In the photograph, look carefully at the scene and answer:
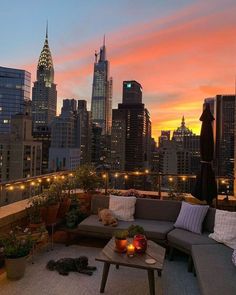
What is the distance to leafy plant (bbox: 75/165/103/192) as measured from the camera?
5.58 m

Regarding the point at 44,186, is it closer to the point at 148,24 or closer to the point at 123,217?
the point at 123,217

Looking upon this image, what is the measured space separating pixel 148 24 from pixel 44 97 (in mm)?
100238

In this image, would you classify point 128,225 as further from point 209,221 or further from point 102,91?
point 102,91

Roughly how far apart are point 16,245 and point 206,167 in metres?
3.26

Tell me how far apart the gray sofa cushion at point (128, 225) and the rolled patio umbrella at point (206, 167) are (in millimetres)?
785

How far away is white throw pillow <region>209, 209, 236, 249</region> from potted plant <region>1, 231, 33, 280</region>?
252 cm

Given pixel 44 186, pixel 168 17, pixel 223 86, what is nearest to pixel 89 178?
pixel 44 186

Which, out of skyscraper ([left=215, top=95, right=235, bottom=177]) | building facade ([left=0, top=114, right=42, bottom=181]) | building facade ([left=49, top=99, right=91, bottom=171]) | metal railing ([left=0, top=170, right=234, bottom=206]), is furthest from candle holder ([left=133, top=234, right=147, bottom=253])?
building facade ([left=49, top=99, right=91, bottom=171])

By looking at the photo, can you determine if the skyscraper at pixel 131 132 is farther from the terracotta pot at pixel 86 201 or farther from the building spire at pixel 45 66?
the building spire at pixel 45 66

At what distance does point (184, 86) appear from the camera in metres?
11.1

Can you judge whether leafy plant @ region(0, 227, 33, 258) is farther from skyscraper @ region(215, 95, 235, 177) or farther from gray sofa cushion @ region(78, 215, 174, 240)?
skyscraper @ region(215, 95, 235, 177)

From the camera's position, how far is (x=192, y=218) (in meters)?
4.07

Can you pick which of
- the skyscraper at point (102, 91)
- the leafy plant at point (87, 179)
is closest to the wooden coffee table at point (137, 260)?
the leafy plant at point (87, 179)

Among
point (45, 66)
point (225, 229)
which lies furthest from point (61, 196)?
point (45, 66)
